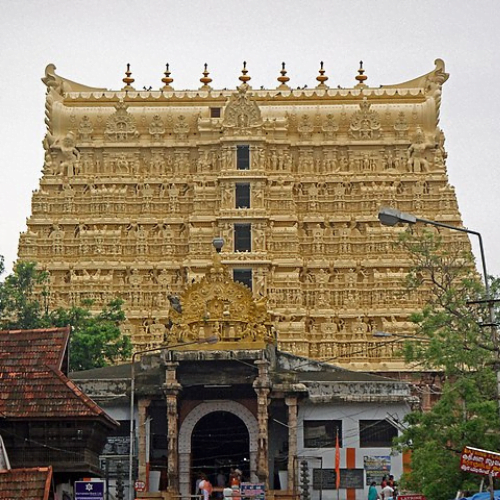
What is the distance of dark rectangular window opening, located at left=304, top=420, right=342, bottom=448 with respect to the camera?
2232 inches

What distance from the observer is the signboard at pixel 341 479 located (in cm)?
5612

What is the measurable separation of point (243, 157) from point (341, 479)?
3295 centimetres

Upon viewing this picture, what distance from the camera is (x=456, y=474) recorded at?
46188 mm

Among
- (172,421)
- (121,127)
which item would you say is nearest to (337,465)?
(172,421)

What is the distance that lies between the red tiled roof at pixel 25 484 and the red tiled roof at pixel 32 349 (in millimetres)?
5201

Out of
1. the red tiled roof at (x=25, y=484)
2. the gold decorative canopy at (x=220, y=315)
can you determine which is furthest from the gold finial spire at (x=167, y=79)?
the red tiled roof at (x=25, y=484)

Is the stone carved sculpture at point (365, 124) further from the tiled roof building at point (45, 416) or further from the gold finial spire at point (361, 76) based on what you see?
the tiled roof building at point (45, 416)

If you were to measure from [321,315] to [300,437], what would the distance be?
27.0m

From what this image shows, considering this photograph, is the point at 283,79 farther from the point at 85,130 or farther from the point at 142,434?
the point at 142,434

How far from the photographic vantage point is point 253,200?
85125 millimetres

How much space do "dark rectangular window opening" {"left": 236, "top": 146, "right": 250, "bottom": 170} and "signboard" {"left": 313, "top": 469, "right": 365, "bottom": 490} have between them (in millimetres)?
32355

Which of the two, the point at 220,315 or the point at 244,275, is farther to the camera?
the point at 244,275

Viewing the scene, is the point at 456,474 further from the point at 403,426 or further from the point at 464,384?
the point at 403,426

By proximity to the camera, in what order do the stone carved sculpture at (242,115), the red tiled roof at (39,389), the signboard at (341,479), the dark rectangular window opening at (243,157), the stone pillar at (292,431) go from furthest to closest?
the stone carved sculpture at (242,115) → the dark rectangular window opening at (243,157) → the signboard at (341,479) → the stone pillar at (292,431) → the red tiled roof at (39,389)
